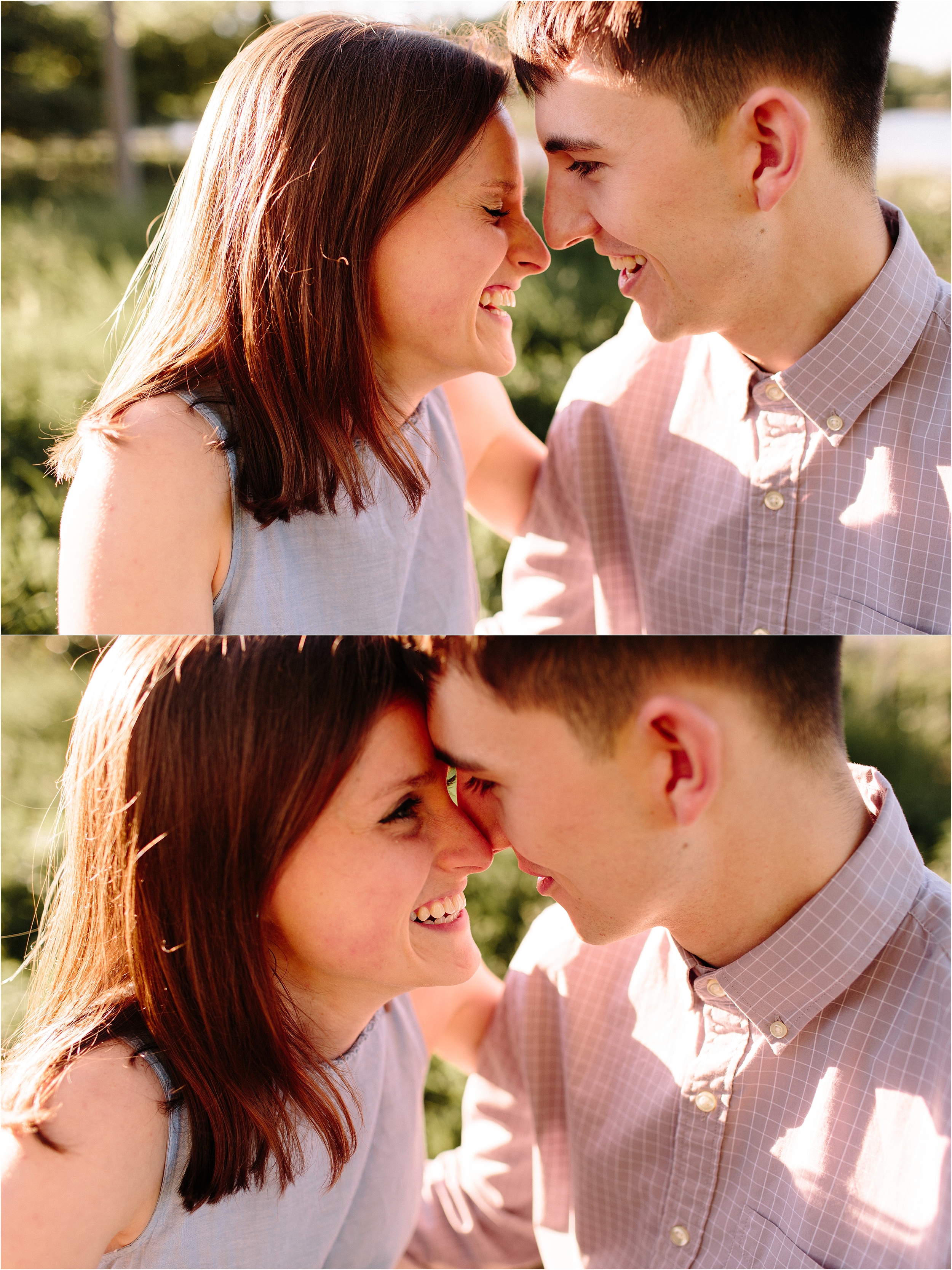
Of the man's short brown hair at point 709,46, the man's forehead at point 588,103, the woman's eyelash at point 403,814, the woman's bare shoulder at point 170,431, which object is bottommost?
the woman's eyelash at point 403,814

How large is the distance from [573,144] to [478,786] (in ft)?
1.23

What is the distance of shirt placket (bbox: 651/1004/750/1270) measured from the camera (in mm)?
657

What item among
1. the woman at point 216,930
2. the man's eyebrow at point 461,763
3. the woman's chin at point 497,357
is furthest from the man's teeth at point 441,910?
the woman's chin at point 497,357

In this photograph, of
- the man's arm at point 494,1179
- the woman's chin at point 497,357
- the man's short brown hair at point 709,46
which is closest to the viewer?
the man's short brown hair at point 709,46

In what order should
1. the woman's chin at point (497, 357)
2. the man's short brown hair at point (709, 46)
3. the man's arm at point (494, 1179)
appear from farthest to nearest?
the man's arm at point (494, 1179)
the woman's chin at point (497, 357)
the man's short brown hair at point (709, 46)

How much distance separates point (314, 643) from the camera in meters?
0.58

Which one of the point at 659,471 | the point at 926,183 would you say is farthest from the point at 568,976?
the point at 926,183

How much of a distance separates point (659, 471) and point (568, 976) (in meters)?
0.40

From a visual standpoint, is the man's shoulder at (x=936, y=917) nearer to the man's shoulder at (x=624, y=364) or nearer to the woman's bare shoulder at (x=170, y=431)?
the man's shoulder at (x=624, y=364)

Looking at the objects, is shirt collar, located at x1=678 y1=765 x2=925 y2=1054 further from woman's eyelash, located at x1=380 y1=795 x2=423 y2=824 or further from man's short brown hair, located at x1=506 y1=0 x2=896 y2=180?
man's short brown hair, located at x1=506 y1=0 x2=896 y2=180

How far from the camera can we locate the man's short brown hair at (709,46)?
0.51 metres

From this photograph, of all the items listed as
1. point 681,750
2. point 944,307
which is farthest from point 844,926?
point 944,307

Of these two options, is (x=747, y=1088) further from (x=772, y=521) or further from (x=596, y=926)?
(x=772, y=521)

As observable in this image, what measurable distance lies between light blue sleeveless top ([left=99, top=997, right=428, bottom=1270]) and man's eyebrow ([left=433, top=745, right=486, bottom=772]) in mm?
277
